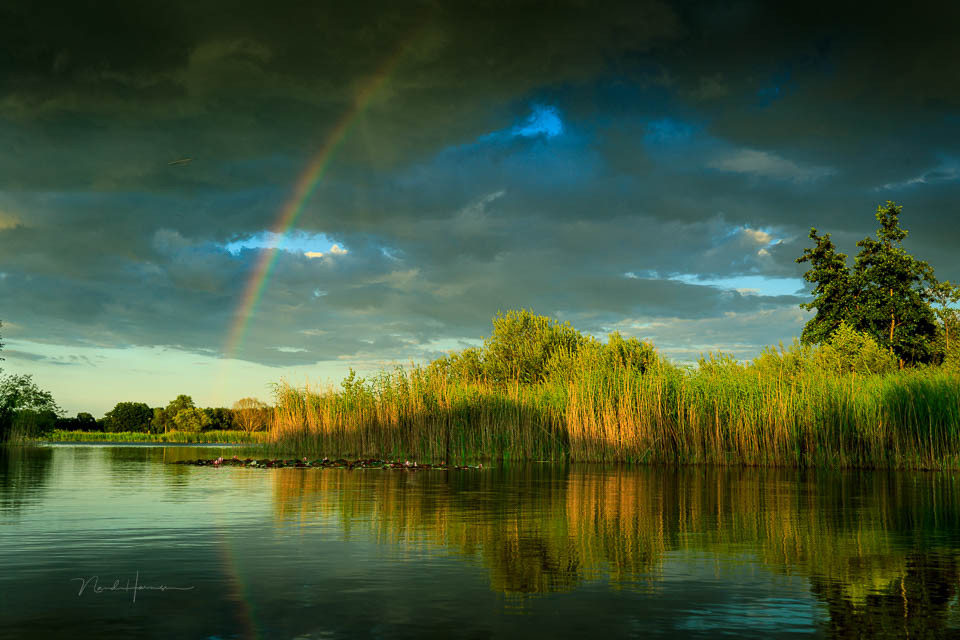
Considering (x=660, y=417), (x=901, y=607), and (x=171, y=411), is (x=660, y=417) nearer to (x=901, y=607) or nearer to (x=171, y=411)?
(x=901, y=607)

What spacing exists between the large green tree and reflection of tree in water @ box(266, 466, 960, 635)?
123 ft

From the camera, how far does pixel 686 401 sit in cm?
2258

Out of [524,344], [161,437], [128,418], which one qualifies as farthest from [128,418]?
[524,344]

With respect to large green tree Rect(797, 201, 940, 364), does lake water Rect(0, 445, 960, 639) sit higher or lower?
lower

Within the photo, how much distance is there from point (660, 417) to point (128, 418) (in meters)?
98.3

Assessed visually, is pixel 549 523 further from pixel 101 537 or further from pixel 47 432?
pixel 47 432

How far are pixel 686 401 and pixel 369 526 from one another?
1607 centimetres

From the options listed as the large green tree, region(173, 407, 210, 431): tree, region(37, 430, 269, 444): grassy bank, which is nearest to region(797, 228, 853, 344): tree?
the large green tree

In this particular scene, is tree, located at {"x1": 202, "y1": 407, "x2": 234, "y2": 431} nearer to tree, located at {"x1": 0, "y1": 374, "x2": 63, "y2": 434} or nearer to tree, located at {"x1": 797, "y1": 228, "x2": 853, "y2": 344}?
tree, located at {"x1": 0, "y1": 374, "x2": 63, "y2": 434}

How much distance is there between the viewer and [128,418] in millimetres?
103188

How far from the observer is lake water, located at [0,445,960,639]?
4438 millimetres
